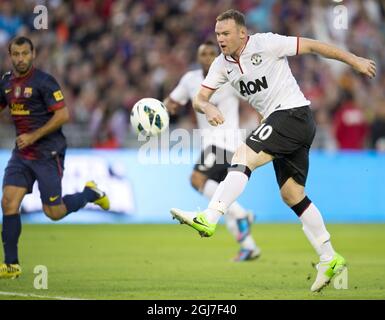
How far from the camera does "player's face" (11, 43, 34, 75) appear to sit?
1088cm

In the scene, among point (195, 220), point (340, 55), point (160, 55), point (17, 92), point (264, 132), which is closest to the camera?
point (195, 220)

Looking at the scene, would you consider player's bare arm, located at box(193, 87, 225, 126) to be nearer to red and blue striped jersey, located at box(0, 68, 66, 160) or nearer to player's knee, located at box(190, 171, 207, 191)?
red and blue striped jersey, located at box(0, 68, 66, 160)

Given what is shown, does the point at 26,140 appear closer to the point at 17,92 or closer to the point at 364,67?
the point at 17,92

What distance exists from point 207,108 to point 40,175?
8.26 ft

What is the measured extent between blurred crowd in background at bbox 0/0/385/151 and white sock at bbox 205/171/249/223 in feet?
34.8

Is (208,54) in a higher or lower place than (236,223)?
higher

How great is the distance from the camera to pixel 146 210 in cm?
1877

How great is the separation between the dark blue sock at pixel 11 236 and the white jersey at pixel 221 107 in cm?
320

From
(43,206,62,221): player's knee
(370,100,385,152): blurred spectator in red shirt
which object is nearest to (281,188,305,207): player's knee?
(43,206,62,221): player's knee

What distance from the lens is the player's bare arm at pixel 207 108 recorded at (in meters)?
9.41

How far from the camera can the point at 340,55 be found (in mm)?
9328

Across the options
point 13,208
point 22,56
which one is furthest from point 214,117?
point 13,208

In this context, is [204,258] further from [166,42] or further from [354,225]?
[166,42]

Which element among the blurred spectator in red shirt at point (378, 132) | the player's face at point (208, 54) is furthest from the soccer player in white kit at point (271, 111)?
the blurred spectator in red shirt at point (378, 132)
